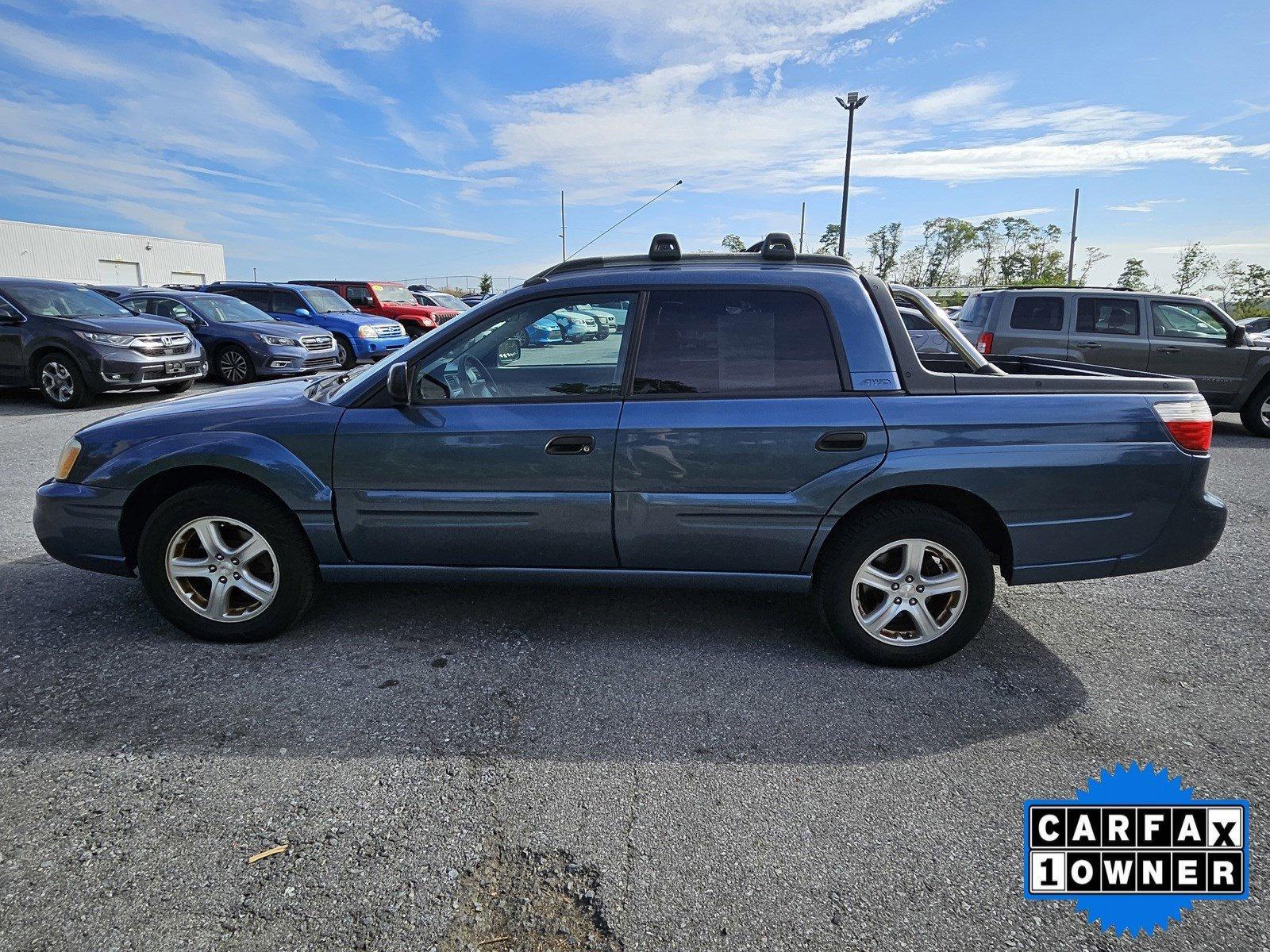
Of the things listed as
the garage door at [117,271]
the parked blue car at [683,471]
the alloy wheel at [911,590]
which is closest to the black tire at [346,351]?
the parked blue car at [683,471]

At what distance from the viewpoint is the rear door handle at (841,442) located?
3.15m

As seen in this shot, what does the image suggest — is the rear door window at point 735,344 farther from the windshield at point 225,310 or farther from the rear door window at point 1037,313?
the windshield at point 225,310

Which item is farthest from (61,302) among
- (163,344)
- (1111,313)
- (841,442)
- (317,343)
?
(1111,313)

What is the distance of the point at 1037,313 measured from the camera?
381 inches

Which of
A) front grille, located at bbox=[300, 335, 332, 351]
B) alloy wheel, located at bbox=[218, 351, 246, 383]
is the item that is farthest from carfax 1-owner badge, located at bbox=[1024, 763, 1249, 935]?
alloy wheel, located at bbox=[218, 351, 246, 383]

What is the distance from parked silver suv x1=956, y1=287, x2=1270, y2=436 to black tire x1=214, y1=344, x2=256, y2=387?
1146 centimetres

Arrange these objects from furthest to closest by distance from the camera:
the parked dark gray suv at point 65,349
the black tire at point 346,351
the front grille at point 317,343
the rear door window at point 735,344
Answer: the black tire at point 346,351
the front grille at point 317,343
the parked dark gray suv at point 65,349
the rear door window at point 735,344

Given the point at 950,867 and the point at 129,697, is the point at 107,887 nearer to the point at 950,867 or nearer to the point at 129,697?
the point at 129,697

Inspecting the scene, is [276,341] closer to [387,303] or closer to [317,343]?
[317,343]

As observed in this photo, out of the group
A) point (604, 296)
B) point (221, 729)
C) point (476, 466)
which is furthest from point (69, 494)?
point (604, 296)

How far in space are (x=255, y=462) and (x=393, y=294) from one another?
692 inches

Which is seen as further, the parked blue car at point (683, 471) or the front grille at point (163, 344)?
the front grille at point (163, 344)

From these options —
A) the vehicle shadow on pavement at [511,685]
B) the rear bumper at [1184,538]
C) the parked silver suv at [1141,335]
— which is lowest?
the vehicle shadow on pavement at [511,685]

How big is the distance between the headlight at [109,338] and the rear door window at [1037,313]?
11853 mm
